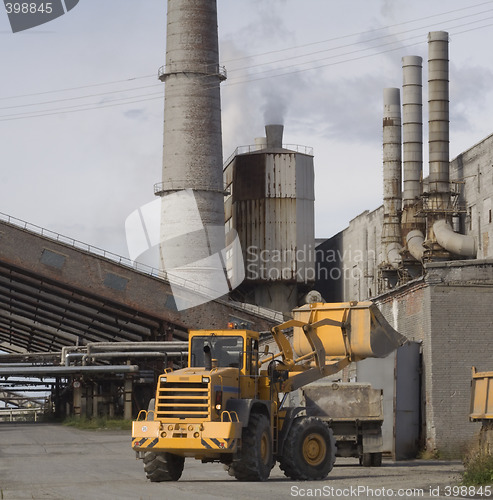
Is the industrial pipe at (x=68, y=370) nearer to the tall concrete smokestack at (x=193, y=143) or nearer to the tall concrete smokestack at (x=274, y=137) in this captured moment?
the tall concrete smokestack at (x=193, y=143)

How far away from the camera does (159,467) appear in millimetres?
15375

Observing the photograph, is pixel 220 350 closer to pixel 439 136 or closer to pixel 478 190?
pixel 478 190

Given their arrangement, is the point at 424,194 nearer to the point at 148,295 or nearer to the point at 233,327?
the point at 148,295

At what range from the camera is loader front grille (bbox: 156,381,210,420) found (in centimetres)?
Answer: 1488

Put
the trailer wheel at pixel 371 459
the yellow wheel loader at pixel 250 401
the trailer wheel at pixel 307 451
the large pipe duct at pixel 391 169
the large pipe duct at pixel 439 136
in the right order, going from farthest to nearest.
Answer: the large pipe duct at pixel 391 169
the large pipe duct at pixel 439 136
the trailer wheel at pixel 371 459
the trailer wheel at pixel 307 451
the yellow wheel loader at pixel 250 401

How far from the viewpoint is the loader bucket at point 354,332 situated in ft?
55.2

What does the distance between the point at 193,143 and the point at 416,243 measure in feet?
38.5

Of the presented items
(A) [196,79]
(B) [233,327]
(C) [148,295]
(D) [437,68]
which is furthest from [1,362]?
(B) [233,327]

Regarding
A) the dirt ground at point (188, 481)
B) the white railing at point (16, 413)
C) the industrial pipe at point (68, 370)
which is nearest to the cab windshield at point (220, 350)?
the dirt ground at point (188, 481)

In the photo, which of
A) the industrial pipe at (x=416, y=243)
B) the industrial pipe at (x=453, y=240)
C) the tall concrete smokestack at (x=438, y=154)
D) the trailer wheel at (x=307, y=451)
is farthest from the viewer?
the industrial pipe at (x=416, y=243)

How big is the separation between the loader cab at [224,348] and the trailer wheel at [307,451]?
4.08 ft

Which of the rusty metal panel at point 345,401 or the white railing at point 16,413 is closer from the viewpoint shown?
the rusty metal panel at point 345,401

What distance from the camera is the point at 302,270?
180ft

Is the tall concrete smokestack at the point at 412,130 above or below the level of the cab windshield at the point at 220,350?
above
